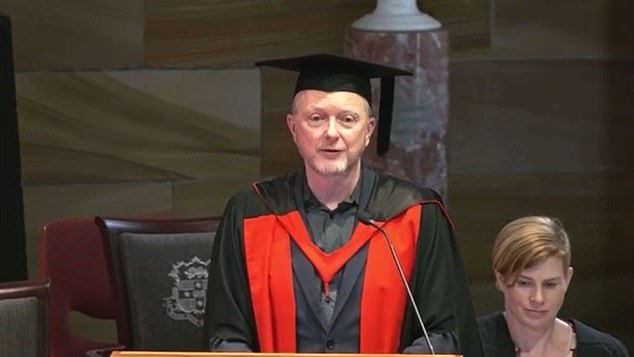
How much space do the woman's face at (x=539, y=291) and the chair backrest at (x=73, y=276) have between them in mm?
1232

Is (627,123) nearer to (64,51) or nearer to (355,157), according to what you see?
(64,51)

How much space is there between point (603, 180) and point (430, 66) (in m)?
1.12

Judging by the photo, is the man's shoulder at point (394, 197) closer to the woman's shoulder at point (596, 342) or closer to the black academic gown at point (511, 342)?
the black academic gown at point (511, 342)

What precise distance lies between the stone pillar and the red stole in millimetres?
2367

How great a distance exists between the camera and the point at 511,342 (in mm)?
3764

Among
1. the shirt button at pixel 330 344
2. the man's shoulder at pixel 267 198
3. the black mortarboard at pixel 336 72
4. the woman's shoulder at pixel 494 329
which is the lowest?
the woman's shoulder at pixel 494 329

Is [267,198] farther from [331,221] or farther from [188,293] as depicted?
[188,293]

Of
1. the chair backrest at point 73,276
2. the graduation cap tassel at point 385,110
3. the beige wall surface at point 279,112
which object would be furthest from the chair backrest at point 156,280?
the beige wall surface at point 279,112

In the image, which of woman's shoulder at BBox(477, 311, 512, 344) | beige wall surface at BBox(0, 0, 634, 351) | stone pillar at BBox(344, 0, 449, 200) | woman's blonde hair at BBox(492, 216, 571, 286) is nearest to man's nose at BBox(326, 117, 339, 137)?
woman's blonde hair at BBox(492, 216, 571, 286)

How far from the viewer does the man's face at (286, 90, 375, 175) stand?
3.31 metres

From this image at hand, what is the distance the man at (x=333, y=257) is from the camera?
3.35 metres

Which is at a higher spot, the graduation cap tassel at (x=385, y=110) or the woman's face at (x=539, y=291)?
the graduation cap tassel at (x=385, y=110)

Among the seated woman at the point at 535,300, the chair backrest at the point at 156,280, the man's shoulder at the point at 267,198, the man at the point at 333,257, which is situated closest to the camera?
the man at the point at 333,257

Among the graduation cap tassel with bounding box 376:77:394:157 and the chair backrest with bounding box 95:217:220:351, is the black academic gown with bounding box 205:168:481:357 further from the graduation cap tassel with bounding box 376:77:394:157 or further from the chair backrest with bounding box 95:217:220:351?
the chair backrest with bounding box 95:217:220:351
